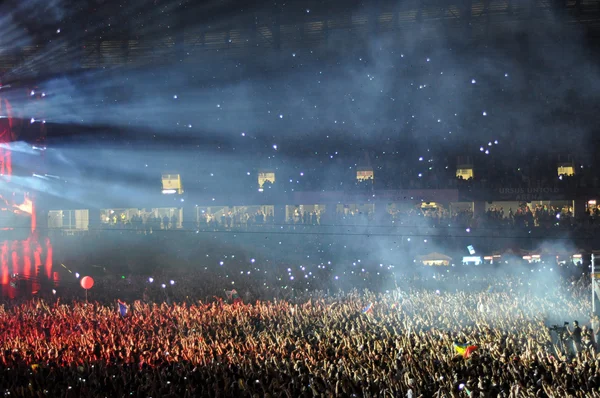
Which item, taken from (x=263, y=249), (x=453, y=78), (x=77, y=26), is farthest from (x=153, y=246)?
(x=453, y=78)

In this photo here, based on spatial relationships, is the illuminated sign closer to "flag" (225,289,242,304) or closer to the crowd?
the crowd

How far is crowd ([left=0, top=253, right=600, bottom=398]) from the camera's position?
580cm

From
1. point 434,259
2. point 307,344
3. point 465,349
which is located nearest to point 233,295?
point 307,344

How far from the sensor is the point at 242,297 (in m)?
11.9

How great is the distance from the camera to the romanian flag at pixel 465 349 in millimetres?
6840

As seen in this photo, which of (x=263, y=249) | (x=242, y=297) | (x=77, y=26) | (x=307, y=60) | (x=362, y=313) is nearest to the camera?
(x=362, y=313)

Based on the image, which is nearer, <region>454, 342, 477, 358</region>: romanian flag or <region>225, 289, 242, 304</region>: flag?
<region>454, 342, 477, 358</region>: romanian flag

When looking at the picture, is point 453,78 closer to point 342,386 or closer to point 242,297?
point 242,297

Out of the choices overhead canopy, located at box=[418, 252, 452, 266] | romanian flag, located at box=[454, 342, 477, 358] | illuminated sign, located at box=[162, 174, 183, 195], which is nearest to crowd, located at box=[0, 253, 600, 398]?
romanian flag, located at box=[454, 342, 477, 358]

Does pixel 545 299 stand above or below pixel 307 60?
below

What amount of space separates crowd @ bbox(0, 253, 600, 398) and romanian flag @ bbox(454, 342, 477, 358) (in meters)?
0.02

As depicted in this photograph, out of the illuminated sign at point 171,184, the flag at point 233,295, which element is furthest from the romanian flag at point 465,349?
the illuminated sign at point 171,184

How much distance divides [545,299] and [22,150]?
17.0 meters

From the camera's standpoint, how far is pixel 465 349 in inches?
273
